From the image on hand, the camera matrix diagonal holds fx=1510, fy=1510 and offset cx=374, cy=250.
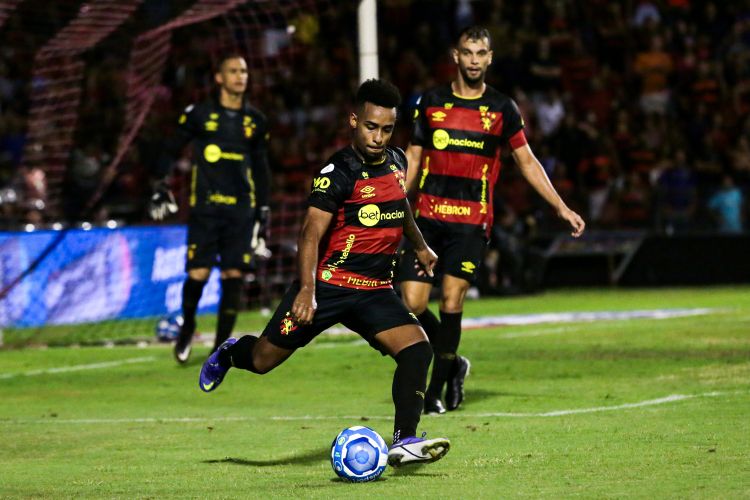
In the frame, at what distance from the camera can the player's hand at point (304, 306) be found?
7.56m

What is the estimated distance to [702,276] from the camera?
24531 millimetres

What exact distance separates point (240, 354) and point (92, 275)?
10.2 m

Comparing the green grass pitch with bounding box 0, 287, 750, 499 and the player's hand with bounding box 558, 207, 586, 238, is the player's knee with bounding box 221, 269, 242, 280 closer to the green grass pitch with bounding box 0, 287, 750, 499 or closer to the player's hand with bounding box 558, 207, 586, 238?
the green grass pitch with bounding box 0, 287, 750, 499

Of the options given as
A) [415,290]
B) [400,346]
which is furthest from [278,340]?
[415,290]

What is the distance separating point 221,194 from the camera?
13.7 metres

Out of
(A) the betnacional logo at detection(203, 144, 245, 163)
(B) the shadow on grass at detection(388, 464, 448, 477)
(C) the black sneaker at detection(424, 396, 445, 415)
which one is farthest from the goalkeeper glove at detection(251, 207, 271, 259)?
(B) the shadow on grass at detection(388, 464, 448, 477)

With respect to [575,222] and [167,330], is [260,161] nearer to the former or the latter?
[167,330]

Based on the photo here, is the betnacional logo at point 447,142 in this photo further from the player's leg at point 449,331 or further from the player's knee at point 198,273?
the player's knee at point 198,273

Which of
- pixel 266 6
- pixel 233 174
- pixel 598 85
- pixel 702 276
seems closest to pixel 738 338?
pixel 233 174

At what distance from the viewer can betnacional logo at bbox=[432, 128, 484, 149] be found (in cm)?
1038

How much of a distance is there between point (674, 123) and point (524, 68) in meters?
2.71

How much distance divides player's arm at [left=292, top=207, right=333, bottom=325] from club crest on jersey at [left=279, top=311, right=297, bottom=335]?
265 mm

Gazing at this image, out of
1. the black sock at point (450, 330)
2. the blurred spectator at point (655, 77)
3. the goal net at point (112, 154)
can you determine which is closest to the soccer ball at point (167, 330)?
the goal net at point (112, 154)

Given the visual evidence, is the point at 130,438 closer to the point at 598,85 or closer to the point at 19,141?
the point at 19,141
